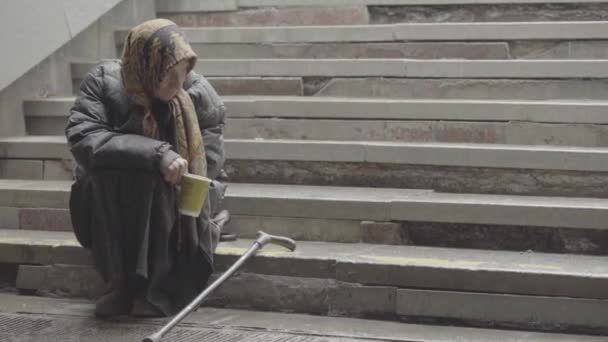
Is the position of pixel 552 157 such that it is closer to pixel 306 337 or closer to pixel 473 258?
pixel 473 258

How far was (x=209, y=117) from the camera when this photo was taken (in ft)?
16.0

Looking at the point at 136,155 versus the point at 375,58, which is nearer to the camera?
the point at 136,155

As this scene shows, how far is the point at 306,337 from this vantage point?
4.36m

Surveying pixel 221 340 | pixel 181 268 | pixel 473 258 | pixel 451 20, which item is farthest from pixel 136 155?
pixel 451 20

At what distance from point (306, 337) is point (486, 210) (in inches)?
49.0

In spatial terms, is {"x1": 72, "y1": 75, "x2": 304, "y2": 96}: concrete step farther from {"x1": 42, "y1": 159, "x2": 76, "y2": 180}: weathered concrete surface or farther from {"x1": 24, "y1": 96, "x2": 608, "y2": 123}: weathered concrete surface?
{"x1": 42, "y1": 159, "x2": 76, "y2": 180}: weathered concrete surface

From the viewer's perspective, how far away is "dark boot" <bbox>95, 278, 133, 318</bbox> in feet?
15.3

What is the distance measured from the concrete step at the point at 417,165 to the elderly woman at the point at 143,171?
100cm

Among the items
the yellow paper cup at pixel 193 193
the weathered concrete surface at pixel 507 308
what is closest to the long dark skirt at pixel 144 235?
the yellow paper cup at pixel 193 193

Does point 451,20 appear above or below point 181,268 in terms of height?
above

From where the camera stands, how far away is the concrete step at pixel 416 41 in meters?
6.62

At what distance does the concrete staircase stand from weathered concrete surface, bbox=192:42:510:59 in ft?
0.04

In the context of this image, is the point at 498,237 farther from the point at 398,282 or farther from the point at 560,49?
the point at 560,49

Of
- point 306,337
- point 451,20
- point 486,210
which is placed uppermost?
point 451,20
